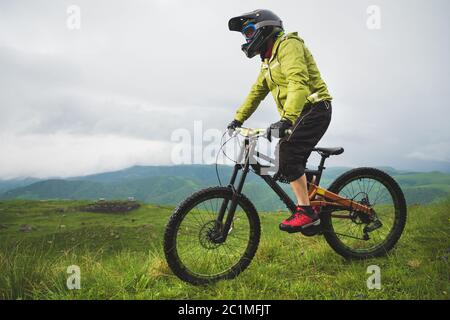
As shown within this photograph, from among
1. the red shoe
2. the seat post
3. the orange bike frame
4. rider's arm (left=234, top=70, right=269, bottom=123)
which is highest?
rider's arm (left=234, top=70, right=269, bottom=123)

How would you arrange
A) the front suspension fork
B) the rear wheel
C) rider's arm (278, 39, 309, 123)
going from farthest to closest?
the rear wheel
the front suspension fork
rider's arm (278, 39, 309, 123)

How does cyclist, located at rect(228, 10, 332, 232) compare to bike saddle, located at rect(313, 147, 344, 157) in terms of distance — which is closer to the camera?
cyclist, located at rect(228, 10, 332, 232)

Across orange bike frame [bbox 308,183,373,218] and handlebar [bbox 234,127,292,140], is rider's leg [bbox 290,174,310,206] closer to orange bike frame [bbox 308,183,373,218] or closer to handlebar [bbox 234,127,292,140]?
orange bike frame [bbox 308,183,373,218]

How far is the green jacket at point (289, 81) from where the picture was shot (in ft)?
15.2

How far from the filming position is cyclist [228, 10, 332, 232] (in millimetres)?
4891

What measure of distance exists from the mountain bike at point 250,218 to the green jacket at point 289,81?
0.65 meters

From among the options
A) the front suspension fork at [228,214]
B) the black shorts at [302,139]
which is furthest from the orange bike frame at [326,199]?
the front suspension fork at [228,214]

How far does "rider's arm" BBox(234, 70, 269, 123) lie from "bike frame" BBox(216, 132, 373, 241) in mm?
1003

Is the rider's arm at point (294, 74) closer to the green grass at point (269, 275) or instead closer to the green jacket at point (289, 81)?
the green jacket at point (289, 81)

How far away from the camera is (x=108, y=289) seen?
4516mm

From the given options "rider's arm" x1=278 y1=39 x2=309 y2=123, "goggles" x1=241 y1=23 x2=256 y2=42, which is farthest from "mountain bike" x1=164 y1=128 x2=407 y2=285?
"goggles" x1=241 y1=23 x2=256 y2=42
